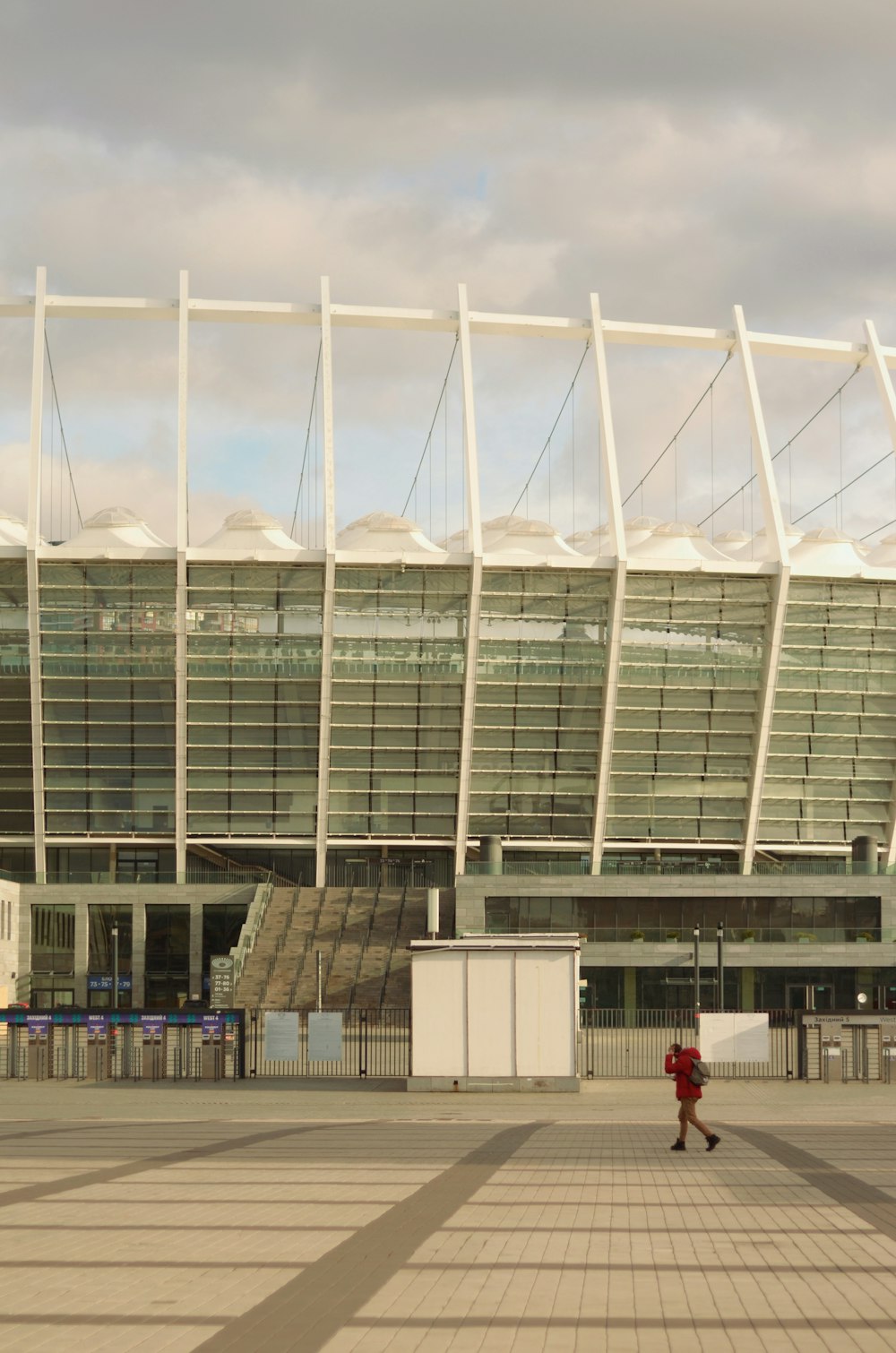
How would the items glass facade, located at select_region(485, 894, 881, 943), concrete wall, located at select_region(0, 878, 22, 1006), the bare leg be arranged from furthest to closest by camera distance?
concrete wall, located at select_region(0, 878, 22, 1006) → glass facade, located at select_region(485, 894, 881, 943) → the bare leg

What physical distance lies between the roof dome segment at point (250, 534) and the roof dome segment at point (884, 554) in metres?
30.9

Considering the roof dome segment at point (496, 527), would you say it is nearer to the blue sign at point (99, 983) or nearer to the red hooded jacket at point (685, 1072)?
the blue sign at point (99, 983)

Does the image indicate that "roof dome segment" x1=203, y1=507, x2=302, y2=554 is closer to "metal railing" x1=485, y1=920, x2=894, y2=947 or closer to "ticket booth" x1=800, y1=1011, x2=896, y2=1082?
"metal railing" x1=485, y1=920, x2=894, y2=947

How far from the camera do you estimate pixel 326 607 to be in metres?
78.4

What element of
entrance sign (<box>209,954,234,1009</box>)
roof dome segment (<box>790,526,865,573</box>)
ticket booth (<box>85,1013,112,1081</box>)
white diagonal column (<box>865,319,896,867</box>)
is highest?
white diagonal column (<box>865,319,896,867</box>)

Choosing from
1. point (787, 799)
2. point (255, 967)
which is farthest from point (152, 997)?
point (787, 799)

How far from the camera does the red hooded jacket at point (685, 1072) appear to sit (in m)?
22.0

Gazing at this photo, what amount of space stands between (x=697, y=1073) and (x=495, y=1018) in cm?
1238

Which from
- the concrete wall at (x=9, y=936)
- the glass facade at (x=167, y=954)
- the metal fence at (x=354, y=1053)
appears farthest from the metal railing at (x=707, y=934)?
the metal fence at (x=354, y=1053)

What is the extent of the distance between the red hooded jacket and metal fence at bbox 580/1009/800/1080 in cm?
1573

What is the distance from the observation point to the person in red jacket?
21.8 m

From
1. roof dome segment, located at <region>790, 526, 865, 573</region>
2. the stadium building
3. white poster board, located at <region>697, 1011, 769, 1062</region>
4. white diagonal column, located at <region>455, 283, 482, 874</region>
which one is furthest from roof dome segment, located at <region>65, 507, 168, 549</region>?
white poster board, located at <region>697, 1011, 769, 1062</region>

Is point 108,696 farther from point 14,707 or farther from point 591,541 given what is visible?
point 591,541

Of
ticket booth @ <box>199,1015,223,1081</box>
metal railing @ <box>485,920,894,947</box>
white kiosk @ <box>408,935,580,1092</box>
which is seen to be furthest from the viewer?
metal railing @ <box>485,920,894,947</box>
